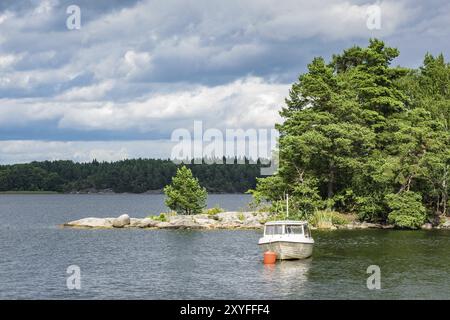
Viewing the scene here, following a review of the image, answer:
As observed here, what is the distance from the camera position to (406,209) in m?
77.3

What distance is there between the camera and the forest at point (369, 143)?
78.6 metres

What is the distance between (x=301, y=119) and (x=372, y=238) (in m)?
23.1

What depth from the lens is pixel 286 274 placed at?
44.9m

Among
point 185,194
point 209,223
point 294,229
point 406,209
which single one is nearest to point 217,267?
point 294,229

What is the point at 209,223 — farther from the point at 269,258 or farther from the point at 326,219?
the point at 269,258

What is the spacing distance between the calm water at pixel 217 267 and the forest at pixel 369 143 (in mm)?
8998

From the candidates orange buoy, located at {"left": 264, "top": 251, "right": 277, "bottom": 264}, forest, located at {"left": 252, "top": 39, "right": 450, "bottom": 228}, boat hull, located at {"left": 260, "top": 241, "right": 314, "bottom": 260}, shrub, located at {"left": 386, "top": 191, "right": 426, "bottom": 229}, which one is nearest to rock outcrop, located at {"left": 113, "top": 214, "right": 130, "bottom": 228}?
forest, located at {"left": 252, "top": 39, "right": 450, "bottom": 228}

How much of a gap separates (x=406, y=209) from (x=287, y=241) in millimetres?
32137

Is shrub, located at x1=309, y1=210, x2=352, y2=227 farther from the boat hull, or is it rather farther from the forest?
the boat hull

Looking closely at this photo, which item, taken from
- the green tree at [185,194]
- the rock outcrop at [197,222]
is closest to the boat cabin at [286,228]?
the rock outcrop at [197,222]

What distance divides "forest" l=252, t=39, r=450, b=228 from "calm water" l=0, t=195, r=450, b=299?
8998mm
